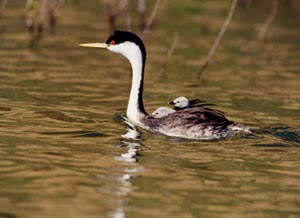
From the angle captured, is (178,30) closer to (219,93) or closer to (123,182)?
(219,93)

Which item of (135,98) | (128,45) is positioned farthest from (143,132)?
(128,45)

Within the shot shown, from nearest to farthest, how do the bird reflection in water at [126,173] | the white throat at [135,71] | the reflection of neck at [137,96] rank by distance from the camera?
the bird reflection in water at [126,173] → the reflection of neck at [137,96] → the white throat at [135,71]

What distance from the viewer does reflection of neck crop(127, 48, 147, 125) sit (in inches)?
516


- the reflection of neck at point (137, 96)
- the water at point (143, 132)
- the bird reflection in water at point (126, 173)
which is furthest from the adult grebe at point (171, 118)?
the bird reflection in water at point (126, 173)

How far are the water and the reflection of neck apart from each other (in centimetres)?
25

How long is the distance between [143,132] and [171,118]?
1.45 feet

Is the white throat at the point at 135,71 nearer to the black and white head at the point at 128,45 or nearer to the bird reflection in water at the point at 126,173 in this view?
the black and white head at the point at 128,45

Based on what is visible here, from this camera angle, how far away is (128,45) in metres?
13.4

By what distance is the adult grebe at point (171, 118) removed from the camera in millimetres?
12148

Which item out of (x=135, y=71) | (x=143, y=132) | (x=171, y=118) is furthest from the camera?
(x=135, y=71)

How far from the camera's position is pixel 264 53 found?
19.8 metres

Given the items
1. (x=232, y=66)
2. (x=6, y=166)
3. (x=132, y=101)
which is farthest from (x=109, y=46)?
(x=232, y=66)

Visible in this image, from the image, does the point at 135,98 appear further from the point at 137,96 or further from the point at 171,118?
Answer: the point at 171,118

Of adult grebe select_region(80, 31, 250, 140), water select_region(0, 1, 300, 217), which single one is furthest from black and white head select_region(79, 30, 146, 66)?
water select_region(0, 1, 300, 217)
